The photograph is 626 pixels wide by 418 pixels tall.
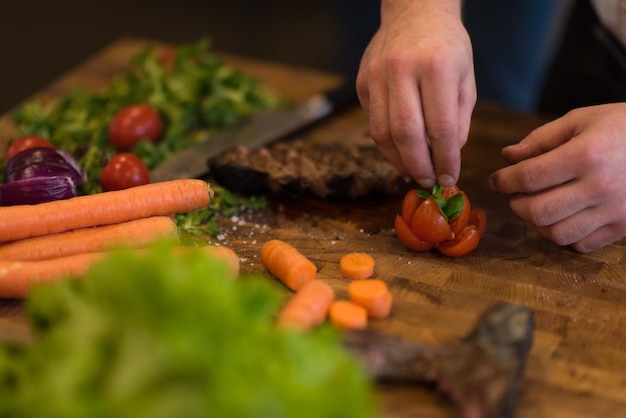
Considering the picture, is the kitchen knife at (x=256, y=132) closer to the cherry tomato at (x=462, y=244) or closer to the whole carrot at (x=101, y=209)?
the whole carrot at (x=101, y=209)

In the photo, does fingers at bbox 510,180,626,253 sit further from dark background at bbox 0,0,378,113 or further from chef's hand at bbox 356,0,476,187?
dark background at bbox 0,0,378,113

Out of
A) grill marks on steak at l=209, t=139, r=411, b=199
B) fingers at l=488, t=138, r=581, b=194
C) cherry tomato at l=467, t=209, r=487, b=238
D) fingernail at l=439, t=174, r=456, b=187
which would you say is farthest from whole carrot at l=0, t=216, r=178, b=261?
fingers at l=488, t=138, r=581, b=194

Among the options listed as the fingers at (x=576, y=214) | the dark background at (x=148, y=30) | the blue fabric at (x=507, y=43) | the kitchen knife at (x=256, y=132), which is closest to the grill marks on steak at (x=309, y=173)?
the kitchen knife at (x=256, y=132)

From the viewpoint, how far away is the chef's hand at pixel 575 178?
2732mm

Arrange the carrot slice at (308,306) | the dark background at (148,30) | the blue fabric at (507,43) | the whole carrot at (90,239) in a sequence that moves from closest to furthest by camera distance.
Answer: the carrot slice at (308,306) → the whole carrot at (90,239) → the blue fabric at (507,43) → the dark background at (148,30)

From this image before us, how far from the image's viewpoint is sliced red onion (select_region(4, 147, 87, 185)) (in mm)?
3225

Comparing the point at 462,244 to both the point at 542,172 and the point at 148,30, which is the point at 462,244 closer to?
the point at 542,172

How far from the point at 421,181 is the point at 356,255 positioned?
0.39 m

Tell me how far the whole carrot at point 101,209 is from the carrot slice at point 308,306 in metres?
0.71

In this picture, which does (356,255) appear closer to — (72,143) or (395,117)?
(395,117)

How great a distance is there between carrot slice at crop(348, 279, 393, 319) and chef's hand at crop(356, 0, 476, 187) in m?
0.51

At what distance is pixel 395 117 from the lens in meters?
2.75

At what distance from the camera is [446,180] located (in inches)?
116

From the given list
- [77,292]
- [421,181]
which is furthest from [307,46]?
[77,292]
